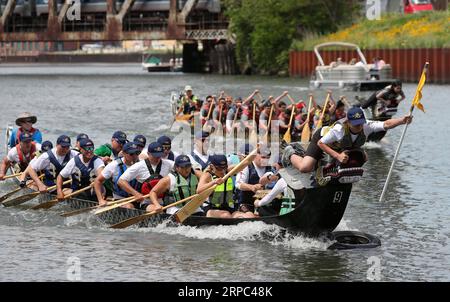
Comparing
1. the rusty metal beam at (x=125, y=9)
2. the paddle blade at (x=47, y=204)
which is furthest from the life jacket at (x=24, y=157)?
the rusty metal beam at (x=125, y=9)

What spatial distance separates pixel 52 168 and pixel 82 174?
1.42 metres

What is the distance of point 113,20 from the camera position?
10006 cm

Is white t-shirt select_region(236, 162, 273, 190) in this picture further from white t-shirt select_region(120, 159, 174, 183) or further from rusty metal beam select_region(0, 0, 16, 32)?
rusty metal beam select_region(0, 0, 16, 32)

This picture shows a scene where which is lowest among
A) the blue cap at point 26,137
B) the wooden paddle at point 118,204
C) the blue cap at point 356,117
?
the wooden paddle at point 118,204

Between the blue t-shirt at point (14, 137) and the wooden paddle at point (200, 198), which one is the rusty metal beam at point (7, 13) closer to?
the blue t-shirt at point (14, 137)

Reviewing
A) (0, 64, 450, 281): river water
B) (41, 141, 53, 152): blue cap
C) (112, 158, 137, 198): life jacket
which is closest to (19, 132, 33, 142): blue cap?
(41, 141, 53, 152): blue cap

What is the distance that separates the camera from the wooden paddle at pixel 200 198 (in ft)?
58.1

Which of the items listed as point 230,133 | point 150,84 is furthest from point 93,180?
point 150,84

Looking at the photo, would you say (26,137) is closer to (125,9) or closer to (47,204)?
(47,204)

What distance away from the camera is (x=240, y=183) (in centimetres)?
1864

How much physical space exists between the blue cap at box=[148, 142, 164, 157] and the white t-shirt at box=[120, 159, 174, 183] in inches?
14.7

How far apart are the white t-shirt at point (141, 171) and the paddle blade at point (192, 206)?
0.90m
